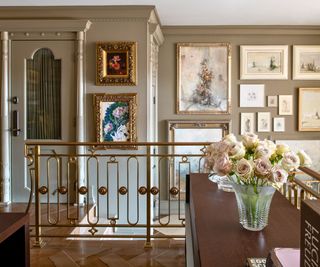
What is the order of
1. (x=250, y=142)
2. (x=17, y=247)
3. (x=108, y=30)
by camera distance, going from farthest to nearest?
(x=108, y=30), (x=17, y=247), (x=250, y=142)

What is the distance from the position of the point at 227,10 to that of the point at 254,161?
12.8ft

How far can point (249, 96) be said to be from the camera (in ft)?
19.2

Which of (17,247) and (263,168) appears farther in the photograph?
(17,247)

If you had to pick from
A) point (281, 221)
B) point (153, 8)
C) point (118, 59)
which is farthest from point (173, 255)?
point (153, 8)

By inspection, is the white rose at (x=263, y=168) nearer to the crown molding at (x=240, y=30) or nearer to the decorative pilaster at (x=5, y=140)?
the decorative pilaster at (x=5, y=140)

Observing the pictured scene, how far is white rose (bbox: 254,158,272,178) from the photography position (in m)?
1.40

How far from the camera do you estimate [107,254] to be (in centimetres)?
307

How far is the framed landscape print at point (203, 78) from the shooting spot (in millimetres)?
5816

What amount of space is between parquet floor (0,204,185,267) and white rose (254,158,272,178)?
1.71 m

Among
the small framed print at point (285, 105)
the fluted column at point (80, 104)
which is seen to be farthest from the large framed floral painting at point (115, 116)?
the small framed print at point (285, 105)

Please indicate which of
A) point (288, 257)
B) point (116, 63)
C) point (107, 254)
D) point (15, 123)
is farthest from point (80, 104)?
point (288, 257)

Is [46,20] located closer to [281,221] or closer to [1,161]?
[1,161]

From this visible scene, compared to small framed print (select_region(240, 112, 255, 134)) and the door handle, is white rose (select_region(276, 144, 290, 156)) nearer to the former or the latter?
the door handle

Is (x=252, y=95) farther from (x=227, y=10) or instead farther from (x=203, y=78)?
(x=227, y=10)
